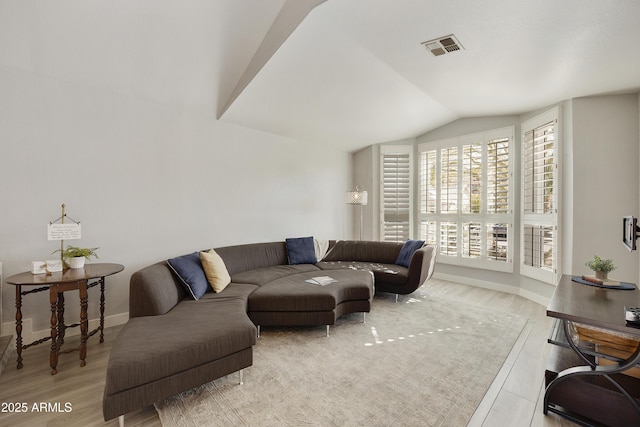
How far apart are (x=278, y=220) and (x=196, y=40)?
2.64 m

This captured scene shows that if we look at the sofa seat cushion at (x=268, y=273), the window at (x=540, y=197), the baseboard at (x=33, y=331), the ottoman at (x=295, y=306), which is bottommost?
the baseboard at (x=33, y=331)

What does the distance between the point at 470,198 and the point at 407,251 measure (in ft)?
5.03

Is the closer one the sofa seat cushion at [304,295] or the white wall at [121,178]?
the white wall at [121,178]

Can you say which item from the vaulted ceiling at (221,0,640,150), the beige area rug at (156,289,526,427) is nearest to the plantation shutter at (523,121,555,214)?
the vaulted ceiling at (221,0,640,150)

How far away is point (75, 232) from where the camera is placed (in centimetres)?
248

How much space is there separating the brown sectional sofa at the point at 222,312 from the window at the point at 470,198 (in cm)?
114

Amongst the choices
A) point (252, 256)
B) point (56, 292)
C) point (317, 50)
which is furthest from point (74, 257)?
point (317, 50)

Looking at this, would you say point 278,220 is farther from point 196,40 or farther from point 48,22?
point 48,22

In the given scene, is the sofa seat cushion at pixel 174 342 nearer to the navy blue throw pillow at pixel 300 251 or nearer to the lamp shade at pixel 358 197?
the navy blue throw pillow at pixel 300 251

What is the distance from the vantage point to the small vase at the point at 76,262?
247 centimetres

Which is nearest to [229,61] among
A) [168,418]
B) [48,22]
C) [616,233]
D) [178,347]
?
[48,22]

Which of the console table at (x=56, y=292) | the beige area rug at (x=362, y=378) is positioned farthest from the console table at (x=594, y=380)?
the console table at (x=56, y=292)

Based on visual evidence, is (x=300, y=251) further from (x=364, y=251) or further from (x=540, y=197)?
(x=540, y=197)

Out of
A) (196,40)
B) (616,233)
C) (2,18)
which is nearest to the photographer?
(2,18)
